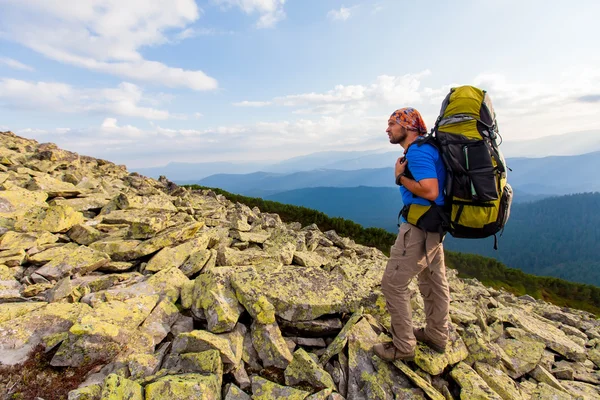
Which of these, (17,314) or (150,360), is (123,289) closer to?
(17,314)

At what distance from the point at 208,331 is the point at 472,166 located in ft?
21.8

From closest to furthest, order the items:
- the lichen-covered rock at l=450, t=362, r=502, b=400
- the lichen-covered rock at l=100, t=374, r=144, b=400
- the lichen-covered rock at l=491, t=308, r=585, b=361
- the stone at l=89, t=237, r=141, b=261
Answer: the lichen-covered rock at l=100, t=374, r=144, b=400 < the lichen-covered rock at l=450, t=362, r=502, b=400 < the stone at l=89, t=237, r=141, b=261 < the lichen-covered rock at l=491, t=308, r=585, b=361

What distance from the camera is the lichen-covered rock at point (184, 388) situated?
4934 mm

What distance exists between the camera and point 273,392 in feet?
18.9

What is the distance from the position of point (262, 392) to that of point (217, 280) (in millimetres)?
3079

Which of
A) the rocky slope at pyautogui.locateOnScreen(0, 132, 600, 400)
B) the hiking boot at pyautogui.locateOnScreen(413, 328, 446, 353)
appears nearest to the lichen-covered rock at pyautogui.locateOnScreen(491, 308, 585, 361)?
the rocky slope at pyautogui.locateOnScreen(0, 132, 600, 400)

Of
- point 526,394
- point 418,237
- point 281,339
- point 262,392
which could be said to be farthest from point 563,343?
point 262,392

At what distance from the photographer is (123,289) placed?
7.86 meters

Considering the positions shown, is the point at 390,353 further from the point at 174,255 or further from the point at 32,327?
the point at 32,327

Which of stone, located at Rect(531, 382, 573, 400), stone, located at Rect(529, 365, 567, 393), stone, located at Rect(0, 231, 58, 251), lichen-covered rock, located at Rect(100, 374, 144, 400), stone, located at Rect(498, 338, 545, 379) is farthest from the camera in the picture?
stone, located at Rect(0, 231, 58, 251)

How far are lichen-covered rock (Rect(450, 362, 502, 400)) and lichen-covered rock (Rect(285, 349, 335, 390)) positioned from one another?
293 centimetres

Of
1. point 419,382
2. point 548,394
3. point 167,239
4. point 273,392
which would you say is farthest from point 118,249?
point 548,394

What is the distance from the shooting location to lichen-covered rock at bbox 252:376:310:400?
5655mm

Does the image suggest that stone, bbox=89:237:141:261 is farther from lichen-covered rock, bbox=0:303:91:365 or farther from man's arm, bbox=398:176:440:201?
man's arm, bbox=398:176:440:201
